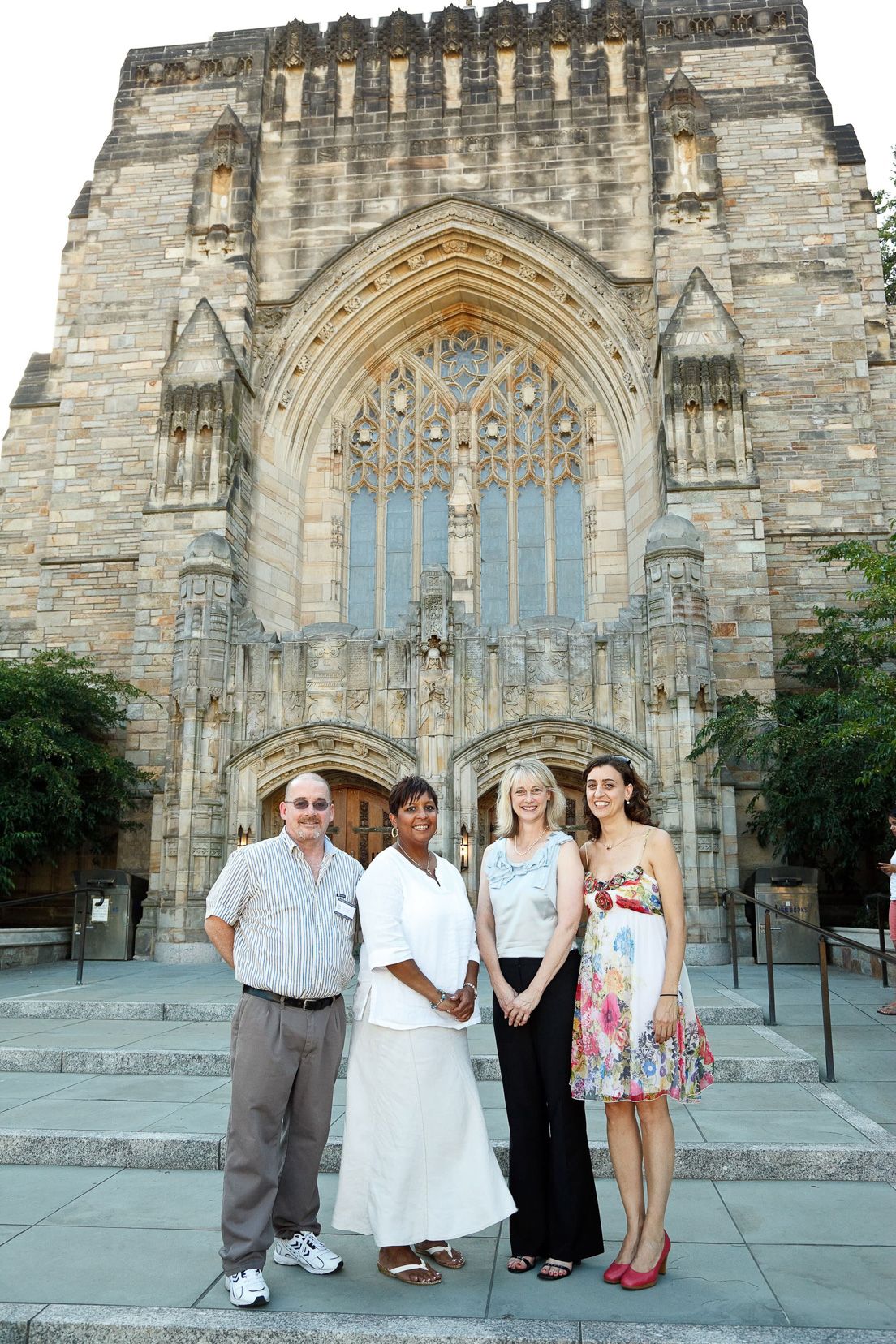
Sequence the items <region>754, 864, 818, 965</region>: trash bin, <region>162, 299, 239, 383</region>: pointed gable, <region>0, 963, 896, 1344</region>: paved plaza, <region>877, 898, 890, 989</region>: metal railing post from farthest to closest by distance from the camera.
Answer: <region>162, 299, 239, 383</region>: pointed gable, <region>754, 864, 818, 965</region>: trash bin, <region>877, 898, 890, 989</region>: metal railing post, <region>0, 963, 896, 1344</region>: paved plaza

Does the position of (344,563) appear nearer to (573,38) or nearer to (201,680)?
(201,680)

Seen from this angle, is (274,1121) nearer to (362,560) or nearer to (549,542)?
(549,542)

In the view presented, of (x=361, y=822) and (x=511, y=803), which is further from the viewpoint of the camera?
(x=361, y=822)

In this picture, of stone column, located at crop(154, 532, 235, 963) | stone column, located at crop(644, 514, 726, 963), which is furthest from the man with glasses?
stone column, located at crop(154, 532, 235, 963)

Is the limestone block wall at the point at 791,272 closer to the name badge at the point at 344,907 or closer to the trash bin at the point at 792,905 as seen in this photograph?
the trash bin at the point at 792,905

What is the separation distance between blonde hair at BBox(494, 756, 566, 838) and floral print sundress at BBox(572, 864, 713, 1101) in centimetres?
29

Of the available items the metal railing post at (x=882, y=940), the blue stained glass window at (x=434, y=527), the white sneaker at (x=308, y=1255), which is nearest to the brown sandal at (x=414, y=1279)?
the white sneaker at (x=308, y=1255)

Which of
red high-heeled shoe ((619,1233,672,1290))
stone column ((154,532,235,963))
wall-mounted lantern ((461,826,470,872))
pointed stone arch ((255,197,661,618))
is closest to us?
red high-heeled shoe ((619,1233,672,1290))

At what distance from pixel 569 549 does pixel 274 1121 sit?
41.4 ft

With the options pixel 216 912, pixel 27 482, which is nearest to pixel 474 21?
pixel 27 482

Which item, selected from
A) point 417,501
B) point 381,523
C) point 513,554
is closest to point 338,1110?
point 513,554

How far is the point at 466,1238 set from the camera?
381 cm

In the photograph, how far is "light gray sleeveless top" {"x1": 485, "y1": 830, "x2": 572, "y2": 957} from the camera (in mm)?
3479

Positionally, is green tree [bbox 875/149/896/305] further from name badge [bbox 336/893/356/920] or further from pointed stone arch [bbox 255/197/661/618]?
name badge [bbox 336/893/356/920]
